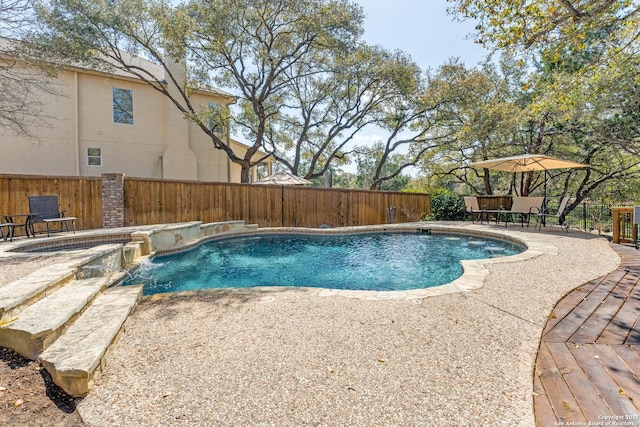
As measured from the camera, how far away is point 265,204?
1089 cm

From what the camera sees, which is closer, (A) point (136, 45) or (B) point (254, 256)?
(B) point (254, 256)

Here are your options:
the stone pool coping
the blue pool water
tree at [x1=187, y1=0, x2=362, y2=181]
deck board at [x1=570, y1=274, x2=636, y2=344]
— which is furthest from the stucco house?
deck board at [x1=570, y1=274, x2=636, y2=344]

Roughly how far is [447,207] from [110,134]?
1373 centimetres

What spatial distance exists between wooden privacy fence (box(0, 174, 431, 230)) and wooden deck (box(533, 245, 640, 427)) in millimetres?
8882

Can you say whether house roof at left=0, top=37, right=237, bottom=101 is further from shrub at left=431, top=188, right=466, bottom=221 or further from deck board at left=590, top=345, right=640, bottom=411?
deck board at left=590, top=345, right=640, bottom=411

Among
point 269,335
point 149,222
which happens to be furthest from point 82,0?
point 269,335

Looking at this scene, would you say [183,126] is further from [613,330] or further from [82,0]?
[613,330]

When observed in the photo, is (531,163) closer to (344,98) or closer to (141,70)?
(344,98)

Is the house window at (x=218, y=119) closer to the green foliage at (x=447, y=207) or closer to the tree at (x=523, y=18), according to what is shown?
the tree at (x=523, y=18)

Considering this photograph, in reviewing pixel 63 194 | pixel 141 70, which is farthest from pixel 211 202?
pixel 141 70

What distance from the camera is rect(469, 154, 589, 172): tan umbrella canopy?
9.23m

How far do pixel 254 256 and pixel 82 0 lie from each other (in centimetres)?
986

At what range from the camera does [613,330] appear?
259 cm

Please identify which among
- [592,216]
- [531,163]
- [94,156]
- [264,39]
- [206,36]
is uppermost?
[264,39]
